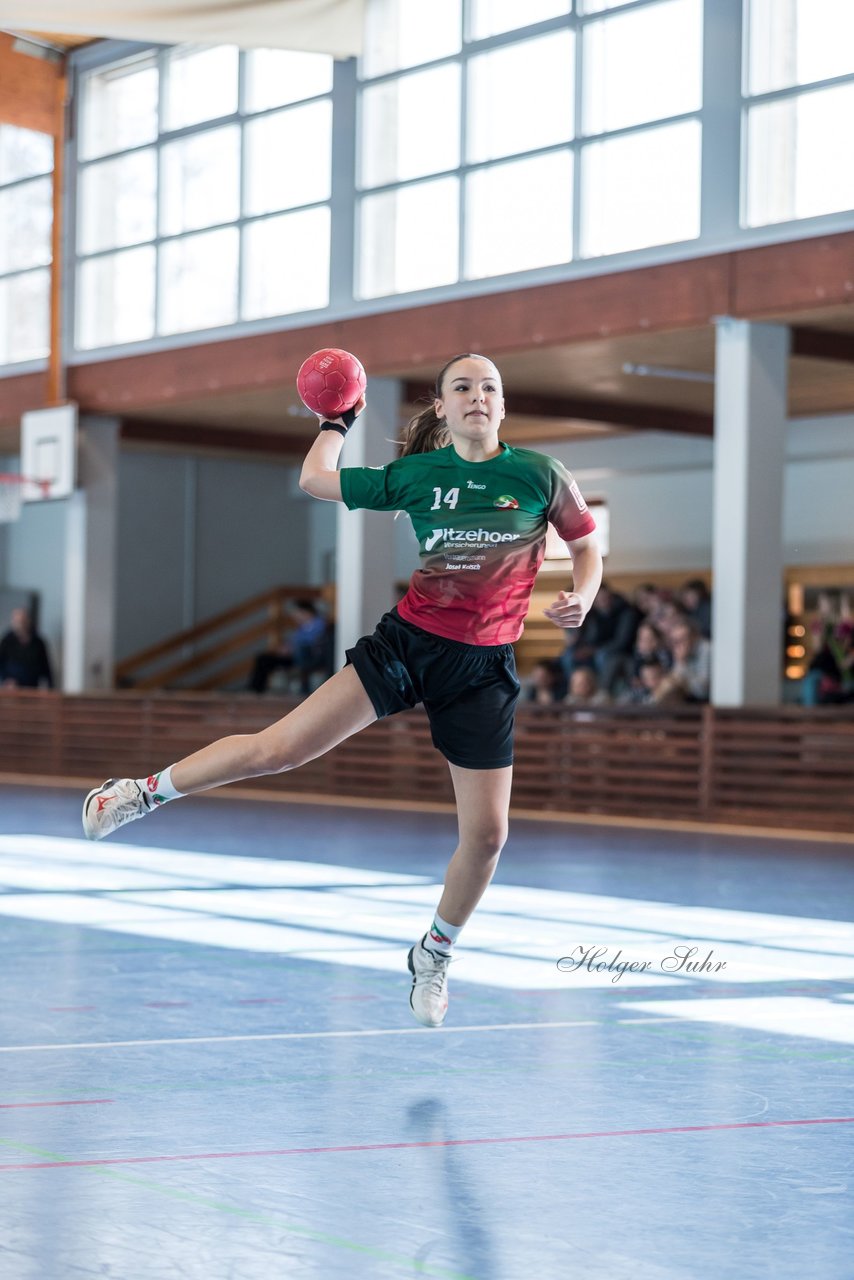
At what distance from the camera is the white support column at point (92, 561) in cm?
1989

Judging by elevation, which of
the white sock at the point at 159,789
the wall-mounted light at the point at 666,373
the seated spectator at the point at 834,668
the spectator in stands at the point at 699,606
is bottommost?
the white sock at the point at 159,789

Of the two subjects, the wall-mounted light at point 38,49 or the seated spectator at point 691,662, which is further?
the wall-mounted light at point 38,49

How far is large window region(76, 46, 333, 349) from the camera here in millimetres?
17297

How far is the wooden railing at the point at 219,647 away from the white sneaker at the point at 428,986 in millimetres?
19373

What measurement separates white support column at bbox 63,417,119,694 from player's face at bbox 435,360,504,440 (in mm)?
15670

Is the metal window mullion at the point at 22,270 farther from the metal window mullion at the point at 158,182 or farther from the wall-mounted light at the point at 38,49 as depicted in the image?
the wall-mounted light at the point at 38,49

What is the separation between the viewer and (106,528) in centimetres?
2003

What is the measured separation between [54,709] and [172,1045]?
1536 centimetres

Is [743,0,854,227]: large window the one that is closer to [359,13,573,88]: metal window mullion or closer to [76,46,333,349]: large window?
[359,13,573,88]: metal window mullion

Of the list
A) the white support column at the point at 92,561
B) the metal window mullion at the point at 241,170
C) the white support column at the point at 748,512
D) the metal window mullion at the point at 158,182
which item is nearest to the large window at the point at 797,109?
the white support column at the point at 748,512

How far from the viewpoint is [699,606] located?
15.8 meters

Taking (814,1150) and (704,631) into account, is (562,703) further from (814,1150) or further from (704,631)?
(814,1150)

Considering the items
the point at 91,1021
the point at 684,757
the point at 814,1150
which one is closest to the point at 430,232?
the point at 684,757

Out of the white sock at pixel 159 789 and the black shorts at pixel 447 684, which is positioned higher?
the black shorts at pixel 447 684
